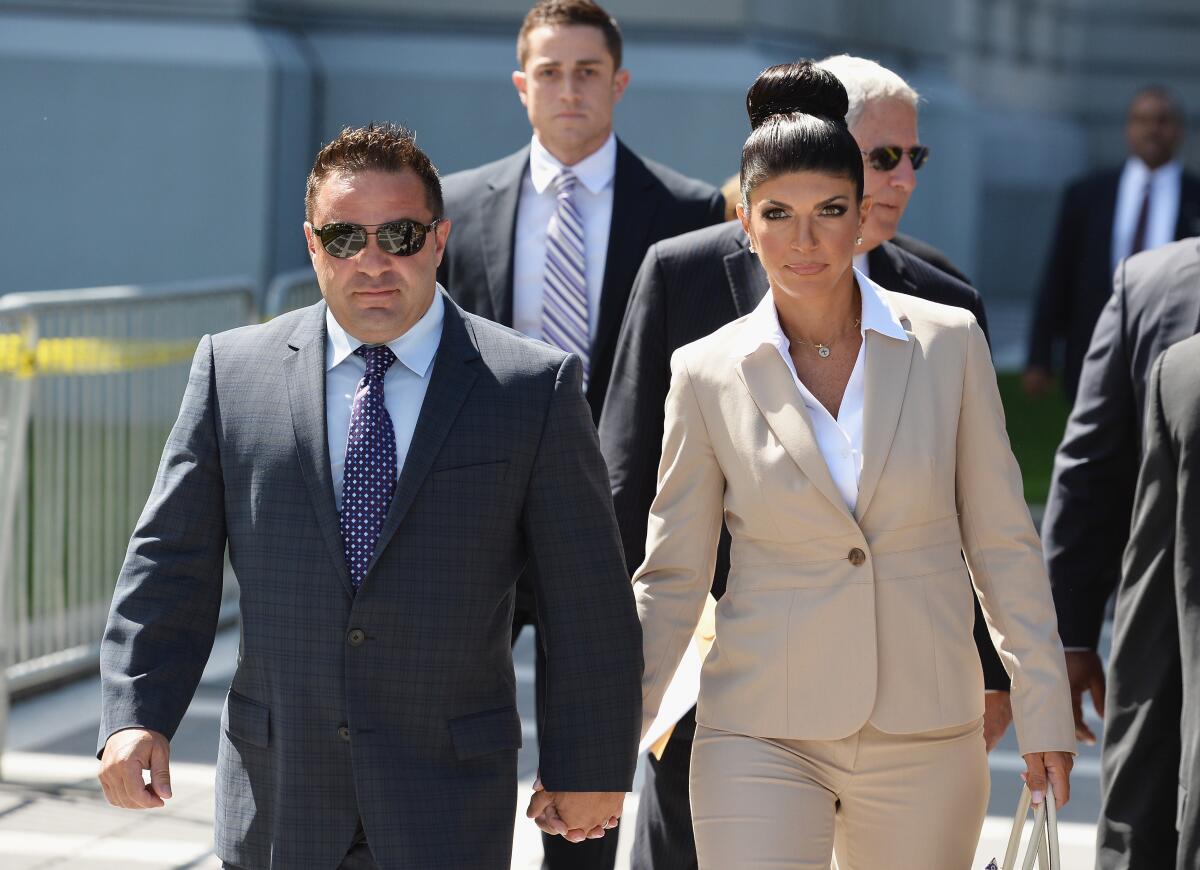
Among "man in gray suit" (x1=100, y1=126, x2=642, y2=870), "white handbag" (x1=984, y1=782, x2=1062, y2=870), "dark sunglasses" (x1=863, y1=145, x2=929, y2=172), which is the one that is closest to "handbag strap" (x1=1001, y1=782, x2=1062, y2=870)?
"white handbag" (x1=984, y1=782, x2=1062, y2=870)

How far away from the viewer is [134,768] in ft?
10.8

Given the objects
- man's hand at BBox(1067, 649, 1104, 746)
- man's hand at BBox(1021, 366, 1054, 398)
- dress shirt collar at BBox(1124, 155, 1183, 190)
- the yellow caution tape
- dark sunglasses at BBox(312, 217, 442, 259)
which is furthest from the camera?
dress shirt collar at BBox(1124, 155, 1183, 190)

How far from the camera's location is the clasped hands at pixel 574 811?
3.38m

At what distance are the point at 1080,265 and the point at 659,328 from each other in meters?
5.82

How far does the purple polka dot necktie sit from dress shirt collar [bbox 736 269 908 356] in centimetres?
70

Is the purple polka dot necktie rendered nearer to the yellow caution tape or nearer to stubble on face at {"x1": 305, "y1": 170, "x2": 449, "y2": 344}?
stubble on face at {"x1": 305, "y1": 170, "x2": 449, "y2": 344}

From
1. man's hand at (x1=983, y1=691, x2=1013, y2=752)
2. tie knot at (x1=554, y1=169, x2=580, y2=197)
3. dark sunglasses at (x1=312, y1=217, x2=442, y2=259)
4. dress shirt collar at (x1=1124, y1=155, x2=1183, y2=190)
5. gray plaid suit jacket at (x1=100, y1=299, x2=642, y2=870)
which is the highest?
dark sunglasses at (x1=312, y1=217, x2=442, y2=259)

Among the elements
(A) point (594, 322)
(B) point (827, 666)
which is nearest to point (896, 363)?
(B) point (827, 666)

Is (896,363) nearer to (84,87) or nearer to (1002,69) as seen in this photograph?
(84,87)

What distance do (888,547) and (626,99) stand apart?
1024 cm

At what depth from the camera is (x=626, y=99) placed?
13.5m

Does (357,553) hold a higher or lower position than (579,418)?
lower

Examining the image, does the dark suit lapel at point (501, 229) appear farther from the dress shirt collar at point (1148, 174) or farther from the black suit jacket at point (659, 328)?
the dress shirt collar at point (1148, 174)

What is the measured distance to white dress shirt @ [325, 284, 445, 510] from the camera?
3.38 m
